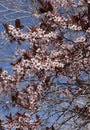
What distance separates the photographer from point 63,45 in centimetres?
364

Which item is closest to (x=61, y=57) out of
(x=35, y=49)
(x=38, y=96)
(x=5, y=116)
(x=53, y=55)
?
(x=53, y=55)

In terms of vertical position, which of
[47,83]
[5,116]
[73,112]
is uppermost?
[47,83]

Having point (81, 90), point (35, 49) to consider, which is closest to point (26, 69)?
point (35, 49)

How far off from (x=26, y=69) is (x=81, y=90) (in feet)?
3.58

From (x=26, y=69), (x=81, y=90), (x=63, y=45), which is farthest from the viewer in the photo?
(x=81, y=90)

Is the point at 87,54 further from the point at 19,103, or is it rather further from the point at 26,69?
the point at 19,103

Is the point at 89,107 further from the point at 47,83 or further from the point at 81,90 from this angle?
the point at 47,83

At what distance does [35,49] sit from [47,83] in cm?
50

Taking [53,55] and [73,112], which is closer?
[53,55]

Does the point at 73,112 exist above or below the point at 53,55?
below

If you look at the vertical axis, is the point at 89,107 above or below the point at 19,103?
below

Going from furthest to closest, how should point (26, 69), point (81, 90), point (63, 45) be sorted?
point (81, 90) < point (63, 45) < point (26, 69)

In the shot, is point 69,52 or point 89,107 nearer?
point 69,52

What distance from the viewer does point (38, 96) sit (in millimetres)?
3695
